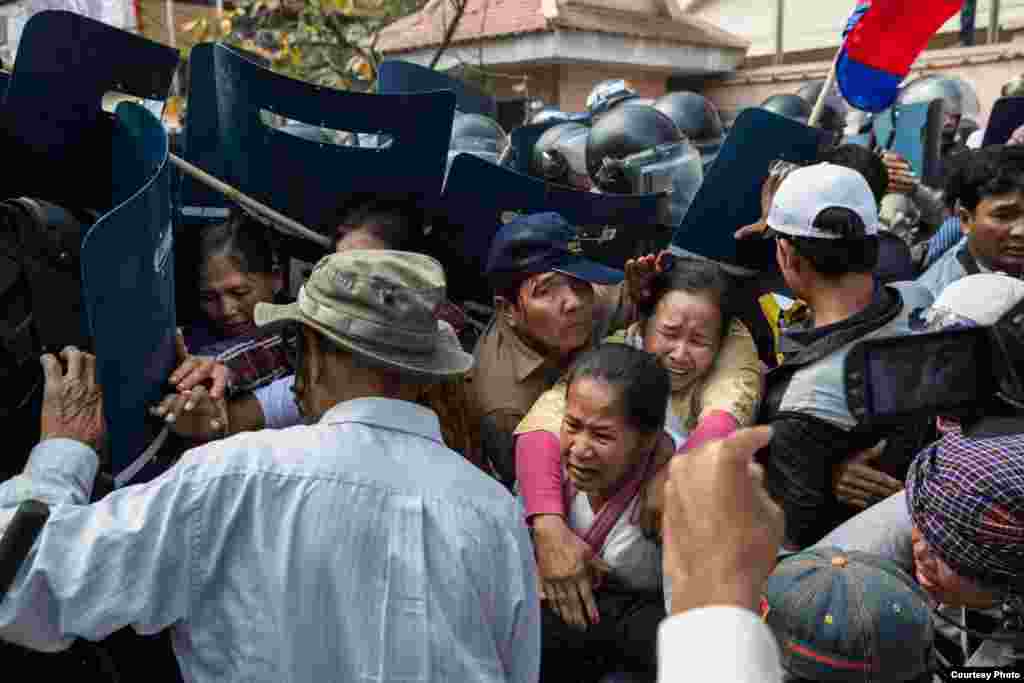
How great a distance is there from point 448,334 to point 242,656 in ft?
2.24

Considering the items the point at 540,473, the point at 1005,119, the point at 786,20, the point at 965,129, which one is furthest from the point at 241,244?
the point at 786,20

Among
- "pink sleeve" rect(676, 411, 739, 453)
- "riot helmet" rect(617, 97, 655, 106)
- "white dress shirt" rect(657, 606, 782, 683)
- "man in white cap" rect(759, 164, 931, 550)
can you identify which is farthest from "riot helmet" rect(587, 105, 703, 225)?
"white dress shirt" rect(657, 606, 782, 683)

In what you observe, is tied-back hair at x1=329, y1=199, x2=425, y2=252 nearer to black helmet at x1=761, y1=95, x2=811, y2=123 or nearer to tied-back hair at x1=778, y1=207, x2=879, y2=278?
tied-back hair at x1=778, y1=207, x2=879, y2=278

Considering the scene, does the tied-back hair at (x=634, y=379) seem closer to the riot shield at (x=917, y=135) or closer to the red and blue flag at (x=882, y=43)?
the red and blue flag at (x=882, y=43)

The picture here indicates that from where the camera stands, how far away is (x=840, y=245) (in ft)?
7.97

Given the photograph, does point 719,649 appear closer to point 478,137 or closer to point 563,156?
point 563,156

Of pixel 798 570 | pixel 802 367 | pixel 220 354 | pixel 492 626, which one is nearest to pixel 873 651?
pixel 798 570

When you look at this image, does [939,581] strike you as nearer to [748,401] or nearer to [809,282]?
[748,401]

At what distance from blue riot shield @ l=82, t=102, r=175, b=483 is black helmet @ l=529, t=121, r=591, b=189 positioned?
253 cm

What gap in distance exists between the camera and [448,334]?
71.0 inches

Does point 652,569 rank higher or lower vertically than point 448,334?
lower

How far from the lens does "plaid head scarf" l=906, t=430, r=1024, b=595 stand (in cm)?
160

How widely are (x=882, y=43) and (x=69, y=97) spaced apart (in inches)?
140

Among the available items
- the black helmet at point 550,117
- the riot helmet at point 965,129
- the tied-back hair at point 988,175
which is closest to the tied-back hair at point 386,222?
the tied-back hair at point 988,175
